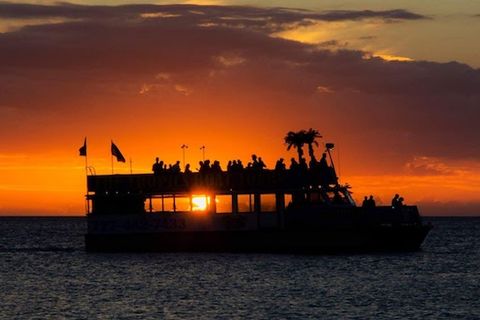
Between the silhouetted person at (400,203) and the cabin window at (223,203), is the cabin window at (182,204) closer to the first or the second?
the cabin window at (223,203)

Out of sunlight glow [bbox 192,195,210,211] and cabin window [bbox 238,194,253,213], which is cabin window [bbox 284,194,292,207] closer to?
cabin window [bbox 238,194,253,213]

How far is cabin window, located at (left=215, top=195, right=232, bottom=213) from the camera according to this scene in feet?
235

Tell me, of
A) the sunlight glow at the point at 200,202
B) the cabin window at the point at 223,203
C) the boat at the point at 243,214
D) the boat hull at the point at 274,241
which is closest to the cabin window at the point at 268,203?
the boat at the point at 243,214

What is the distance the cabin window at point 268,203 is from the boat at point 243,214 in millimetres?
60

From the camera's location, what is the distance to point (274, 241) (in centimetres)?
7012

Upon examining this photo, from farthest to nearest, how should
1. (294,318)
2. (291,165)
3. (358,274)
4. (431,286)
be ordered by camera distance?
(291,165) → (358,274) → (431,286) → (294,318)

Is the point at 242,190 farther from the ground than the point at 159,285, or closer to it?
farther from the ground

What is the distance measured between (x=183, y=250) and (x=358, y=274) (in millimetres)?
15301

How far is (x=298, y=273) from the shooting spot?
61.8 meters

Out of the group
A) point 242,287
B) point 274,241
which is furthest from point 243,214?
point 242,287

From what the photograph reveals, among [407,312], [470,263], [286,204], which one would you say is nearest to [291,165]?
[286,204]

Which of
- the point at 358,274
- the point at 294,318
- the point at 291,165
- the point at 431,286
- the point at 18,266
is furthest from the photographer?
the point at 18,266

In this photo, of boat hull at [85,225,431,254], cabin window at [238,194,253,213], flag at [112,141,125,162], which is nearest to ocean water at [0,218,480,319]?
boat hull at [85,225,431,254]

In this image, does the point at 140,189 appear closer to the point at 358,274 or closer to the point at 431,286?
the point at 358,274
